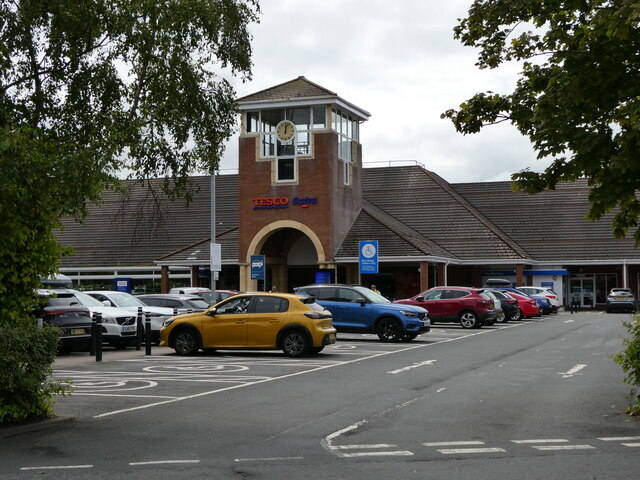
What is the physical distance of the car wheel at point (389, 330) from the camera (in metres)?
25.7

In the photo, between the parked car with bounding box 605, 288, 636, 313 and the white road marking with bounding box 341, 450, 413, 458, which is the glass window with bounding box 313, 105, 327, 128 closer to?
the parked car with bounding box 605, 288, 636, 313

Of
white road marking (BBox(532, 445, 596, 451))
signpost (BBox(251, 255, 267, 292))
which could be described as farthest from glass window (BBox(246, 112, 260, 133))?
white road marking (BBox(532, 445, 596, 451))

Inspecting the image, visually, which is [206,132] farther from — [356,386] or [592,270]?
[592,270]

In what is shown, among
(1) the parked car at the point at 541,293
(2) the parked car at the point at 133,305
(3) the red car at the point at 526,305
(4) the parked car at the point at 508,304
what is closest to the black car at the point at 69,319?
(2) the parked car at the point at 133,305

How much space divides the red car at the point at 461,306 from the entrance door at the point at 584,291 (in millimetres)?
24460

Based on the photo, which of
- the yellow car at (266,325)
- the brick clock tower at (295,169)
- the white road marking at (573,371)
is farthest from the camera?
the brick clock tower at (295,169)

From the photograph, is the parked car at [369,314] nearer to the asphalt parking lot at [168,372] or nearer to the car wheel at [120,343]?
the asphalt parking lot at [168,372]

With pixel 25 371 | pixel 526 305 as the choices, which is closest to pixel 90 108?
pixel 25 371

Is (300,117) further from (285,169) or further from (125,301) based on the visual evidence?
(125,301)

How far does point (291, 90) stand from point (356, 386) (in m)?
34.1

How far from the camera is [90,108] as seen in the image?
12852mm

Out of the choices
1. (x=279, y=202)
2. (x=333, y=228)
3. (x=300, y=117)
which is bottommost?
(x=333, y=228)

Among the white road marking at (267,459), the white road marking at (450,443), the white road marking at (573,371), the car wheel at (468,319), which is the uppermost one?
the car wheel at (468,319)

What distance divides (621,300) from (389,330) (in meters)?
27.9
